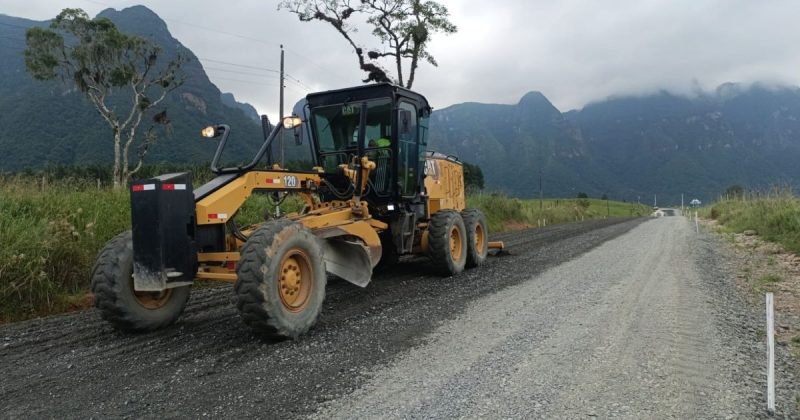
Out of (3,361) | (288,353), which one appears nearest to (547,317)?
(288,353)

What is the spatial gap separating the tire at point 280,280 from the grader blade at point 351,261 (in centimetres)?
92

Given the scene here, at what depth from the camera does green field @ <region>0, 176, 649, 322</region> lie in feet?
19.7

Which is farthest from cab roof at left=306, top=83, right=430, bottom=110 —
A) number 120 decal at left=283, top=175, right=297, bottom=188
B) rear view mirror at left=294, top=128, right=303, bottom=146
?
number 120 decal at left=283, top=175, right=297, bottom=188

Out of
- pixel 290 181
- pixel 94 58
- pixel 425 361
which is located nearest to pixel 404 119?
pixel 290 181

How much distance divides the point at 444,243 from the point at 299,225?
3740 mm

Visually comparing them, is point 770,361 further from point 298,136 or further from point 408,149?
point 408,149

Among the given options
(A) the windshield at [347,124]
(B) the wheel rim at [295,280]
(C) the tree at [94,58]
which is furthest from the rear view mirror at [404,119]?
(C) the tree at [94,58]

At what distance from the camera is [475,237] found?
31.3ft

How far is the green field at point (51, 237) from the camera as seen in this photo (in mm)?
5992

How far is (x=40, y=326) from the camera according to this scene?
5.34 m

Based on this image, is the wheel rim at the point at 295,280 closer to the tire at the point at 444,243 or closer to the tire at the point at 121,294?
the tire at the point at 121,294

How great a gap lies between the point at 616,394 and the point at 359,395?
1.68 m

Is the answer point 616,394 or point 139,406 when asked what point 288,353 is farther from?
point 616,394

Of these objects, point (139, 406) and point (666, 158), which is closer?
point (139, 406)
